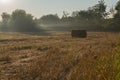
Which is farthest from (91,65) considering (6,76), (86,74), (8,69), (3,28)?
(3,28)

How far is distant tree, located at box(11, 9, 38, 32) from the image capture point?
75812mm

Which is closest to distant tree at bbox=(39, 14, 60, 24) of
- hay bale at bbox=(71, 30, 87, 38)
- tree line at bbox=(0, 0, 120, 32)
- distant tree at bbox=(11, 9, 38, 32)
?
tree line at bbox=(0, 0, 120, 32)

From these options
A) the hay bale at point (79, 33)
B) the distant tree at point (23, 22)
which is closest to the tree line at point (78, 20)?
the distant tree at point (23, 22)

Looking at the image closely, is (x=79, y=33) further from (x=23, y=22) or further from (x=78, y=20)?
(x=78, y=20)

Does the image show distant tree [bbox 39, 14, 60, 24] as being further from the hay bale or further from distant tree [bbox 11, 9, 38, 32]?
the hay bale

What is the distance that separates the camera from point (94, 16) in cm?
9300

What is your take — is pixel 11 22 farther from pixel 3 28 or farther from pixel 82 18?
pixel 82 18

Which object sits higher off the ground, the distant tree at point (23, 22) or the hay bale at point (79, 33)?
the distant tree at point (23, 22)

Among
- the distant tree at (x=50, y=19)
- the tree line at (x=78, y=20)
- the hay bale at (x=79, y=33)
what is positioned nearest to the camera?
the hay bale at (x=79, y=33)

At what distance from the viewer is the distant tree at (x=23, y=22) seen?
75812mm

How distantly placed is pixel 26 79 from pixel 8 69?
2111 mm

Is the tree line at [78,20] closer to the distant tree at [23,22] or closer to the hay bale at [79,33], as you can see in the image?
the distant tree at [23,22]

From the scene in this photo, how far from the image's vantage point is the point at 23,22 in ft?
256

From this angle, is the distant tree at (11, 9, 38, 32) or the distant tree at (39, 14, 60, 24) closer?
the distant tree at (11, 9, 38, 32)
